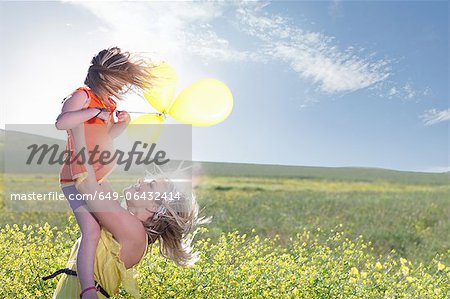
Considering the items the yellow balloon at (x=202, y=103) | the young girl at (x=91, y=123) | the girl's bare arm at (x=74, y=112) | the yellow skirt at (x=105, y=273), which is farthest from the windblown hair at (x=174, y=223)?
the yellow balloon at (x=202, y=103)

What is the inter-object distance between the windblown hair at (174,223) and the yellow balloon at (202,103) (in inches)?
32.8

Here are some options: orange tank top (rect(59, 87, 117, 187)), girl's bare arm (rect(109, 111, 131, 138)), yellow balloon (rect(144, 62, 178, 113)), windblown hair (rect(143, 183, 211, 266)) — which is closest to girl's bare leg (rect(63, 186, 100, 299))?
orange tank top (rect(59, 87, 117, 187))

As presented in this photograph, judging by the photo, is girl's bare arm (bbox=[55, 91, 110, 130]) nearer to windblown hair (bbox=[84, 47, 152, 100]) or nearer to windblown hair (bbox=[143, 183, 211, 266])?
windblown hair (bbox=[84, 47, 152, 100])

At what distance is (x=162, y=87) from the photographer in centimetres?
397

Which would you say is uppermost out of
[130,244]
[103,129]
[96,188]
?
[103,129]

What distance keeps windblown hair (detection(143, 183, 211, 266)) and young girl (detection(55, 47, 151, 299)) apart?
384 millimetres

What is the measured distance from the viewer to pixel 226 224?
12117 millimetres

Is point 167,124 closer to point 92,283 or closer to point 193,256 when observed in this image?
point 193,256

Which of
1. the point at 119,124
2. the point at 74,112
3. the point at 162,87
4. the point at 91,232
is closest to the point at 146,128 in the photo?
the point at 162,87

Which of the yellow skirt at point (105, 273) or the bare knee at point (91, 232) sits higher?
the bare knee at point (91, 232)

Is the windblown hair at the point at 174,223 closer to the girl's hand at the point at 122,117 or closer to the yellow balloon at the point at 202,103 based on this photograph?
the girl's hand at the point at 122,117

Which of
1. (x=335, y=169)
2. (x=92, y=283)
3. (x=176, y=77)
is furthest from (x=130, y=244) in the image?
(x=335, y=169)

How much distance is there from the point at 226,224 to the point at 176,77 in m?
8.35

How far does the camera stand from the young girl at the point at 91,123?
321cm
